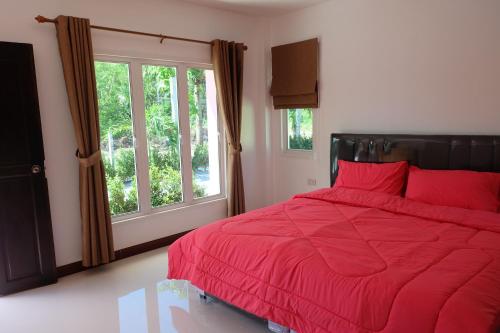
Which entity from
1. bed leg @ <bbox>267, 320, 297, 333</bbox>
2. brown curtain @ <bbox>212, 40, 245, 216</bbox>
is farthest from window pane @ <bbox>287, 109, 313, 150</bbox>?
bed leg @ <bbox>267, 320, 297, 333</bbox>

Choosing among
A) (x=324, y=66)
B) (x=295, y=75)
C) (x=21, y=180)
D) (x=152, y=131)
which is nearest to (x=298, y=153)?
(x=295, y=75)

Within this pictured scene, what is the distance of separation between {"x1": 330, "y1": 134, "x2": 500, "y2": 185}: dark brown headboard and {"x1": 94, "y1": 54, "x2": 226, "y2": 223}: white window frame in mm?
1462

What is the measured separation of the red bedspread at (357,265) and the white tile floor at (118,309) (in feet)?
0.78

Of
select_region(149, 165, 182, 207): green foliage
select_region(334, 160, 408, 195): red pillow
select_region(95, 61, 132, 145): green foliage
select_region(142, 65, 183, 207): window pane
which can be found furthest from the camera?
select_region(149, 165, 182, 207): green foliage

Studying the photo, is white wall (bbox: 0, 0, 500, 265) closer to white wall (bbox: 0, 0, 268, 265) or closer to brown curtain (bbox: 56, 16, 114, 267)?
white wall (bbox: 0, 0, 268, 265)

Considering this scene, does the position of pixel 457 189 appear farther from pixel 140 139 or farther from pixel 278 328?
pixel 140 139

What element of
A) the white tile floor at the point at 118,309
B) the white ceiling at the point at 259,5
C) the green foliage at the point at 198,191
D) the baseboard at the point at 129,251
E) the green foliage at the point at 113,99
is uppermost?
the white ceiling at the point at 259,5

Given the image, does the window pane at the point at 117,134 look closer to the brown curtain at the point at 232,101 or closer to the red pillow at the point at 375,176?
the brown curtain at the point at 232,101

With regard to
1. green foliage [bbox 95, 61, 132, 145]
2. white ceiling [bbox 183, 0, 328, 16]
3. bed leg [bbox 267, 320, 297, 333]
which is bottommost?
bed leg [bbox 267, 320, 297, 333]

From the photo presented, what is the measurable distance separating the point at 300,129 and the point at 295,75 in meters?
0.65

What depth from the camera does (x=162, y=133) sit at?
12.8 feet

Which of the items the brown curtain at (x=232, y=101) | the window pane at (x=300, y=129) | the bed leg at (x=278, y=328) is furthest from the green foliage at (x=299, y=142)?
the bed leg at (x=278, y=328)

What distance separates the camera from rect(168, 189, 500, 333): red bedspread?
1.57 meters

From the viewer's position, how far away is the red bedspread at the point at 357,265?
1.57 metres
